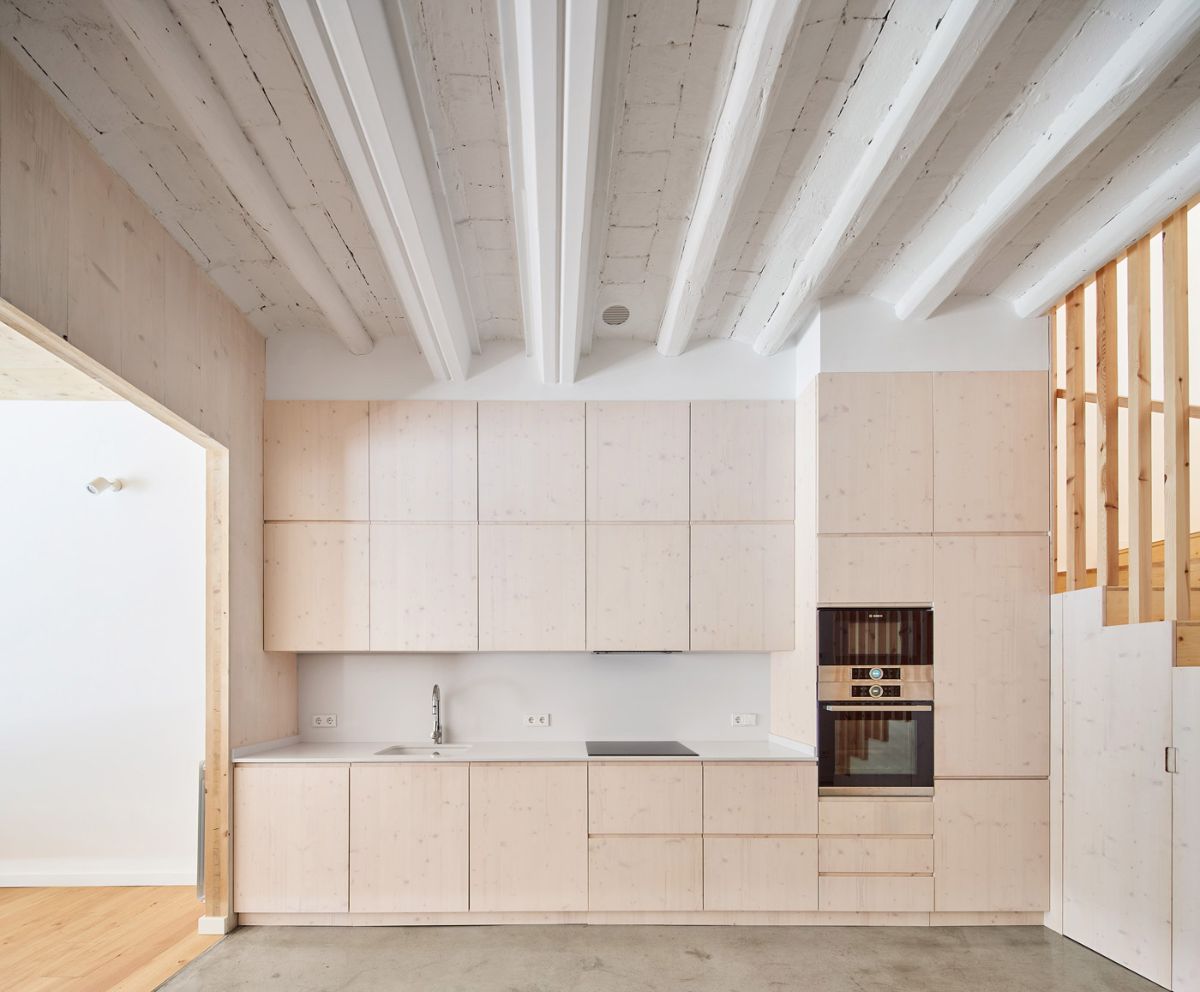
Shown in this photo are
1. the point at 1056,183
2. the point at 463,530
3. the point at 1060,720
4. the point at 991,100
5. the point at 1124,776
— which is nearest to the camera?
the point at 991,100

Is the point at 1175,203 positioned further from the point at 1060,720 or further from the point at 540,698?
the point at 540,698

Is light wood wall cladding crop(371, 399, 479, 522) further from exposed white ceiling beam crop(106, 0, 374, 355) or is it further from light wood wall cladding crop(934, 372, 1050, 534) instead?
light wood wall cladding crop(934, 372, 1050, 534)

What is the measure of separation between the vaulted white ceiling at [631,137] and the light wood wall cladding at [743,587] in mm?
1298

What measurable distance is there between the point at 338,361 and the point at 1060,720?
4.18 meters

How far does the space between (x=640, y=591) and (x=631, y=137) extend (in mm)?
2556

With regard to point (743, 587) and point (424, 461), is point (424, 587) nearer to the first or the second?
point (424, 461)

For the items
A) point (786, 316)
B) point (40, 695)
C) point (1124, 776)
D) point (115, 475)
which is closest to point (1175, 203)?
point (786, 316)

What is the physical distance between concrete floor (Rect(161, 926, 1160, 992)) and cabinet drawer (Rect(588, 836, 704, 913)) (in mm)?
122

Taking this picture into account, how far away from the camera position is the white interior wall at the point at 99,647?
5113 mm

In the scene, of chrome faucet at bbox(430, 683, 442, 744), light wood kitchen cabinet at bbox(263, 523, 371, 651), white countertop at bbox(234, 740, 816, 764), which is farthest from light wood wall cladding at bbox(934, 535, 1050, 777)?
light wood kitchen cabinet at bbox(263, 523, 371, 651)

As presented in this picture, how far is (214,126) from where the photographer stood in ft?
9.41

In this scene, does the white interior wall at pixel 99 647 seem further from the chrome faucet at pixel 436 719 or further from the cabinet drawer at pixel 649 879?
the cabinet drawer at pixel 649 879

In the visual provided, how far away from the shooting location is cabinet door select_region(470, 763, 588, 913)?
179 inches

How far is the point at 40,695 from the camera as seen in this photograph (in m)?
5.18
